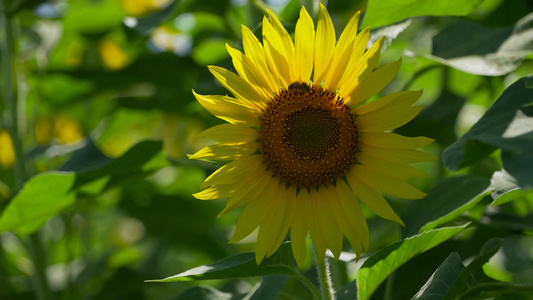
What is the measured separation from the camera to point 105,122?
1.97 m

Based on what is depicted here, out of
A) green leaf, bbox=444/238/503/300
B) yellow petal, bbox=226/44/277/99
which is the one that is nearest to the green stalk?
yellow petal, bbox=226/44/277/99

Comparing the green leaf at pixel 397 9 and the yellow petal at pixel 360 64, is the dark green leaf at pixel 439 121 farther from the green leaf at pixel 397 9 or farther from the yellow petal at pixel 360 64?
the yellow petal at pixel 360 64

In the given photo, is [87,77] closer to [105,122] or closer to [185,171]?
[105,122]

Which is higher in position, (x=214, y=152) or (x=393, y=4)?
(x=393, y=4)

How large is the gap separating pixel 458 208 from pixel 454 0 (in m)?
0.37

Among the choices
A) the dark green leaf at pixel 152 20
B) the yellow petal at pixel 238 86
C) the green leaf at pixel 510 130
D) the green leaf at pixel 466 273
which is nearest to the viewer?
the green leaf at pixel 510 130

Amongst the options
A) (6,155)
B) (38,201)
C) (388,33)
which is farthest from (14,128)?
(388,33)

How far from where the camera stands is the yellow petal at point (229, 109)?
0.95 metres

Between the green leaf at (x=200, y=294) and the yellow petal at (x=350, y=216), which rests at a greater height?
the yellow petal at (x=350, y=216)

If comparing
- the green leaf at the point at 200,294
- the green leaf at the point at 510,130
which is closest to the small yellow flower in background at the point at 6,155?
the green leaf at the point at 200,294

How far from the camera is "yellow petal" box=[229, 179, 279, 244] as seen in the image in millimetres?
968

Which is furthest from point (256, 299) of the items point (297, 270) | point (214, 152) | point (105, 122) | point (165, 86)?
point (105, 122)

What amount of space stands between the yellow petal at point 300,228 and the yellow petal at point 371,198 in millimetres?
79

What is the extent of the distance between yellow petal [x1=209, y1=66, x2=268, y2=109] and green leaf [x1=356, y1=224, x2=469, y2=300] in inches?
11.8
